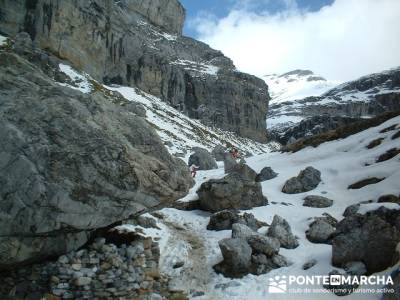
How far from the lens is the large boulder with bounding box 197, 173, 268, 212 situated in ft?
75.3

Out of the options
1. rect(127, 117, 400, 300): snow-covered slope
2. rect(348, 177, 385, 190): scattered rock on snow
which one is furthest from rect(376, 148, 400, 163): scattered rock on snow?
rect(348, 177, 385, 190): scattered rock on snow

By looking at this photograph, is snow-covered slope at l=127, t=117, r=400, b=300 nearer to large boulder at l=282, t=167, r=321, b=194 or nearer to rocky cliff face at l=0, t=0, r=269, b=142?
large boulder at l=282, t=167, r=321, b=194

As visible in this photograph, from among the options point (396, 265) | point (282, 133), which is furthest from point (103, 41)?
point (282, 133)

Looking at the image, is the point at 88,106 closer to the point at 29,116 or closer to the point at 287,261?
the point at 29,116

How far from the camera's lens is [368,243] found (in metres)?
13.8

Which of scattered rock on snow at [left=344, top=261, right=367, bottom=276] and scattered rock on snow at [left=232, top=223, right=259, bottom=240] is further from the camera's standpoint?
scattered rock on snow at [left=232, top=223, right=259, bottom=240]

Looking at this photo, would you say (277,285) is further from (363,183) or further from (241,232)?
(363,183)

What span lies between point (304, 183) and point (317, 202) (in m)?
3.92

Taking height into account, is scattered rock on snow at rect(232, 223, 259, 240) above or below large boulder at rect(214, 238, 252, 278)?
above

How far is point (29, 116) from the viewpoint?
1320 cm

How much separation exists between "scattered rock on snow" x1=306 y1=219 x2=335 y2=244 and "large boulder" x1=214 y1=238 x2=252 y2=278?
4.26m

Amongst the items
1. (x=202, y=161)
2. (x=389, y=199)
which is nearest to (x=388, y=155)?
(x=389, y=199)

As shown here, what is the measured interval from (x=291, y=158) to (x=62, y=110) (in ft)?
94.2

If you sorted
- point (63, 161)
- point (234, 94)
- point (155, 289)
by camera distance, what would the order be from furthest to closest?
point (234, 94) → point (155, 289) → point (63, 161)
